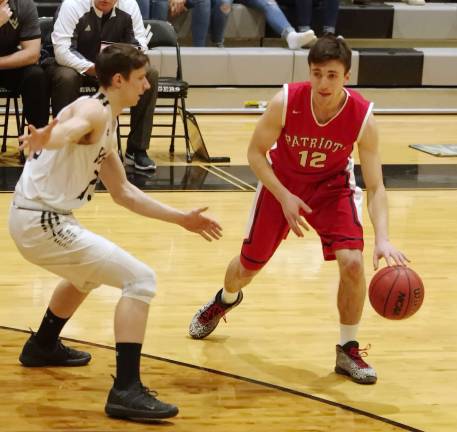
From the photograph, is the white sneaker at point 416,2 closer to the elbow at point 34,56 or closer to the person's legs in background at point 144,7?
the person's legs in background at point 144,7

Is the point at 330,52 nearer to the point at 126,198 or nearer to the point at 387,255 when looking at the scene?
the point at 387,255

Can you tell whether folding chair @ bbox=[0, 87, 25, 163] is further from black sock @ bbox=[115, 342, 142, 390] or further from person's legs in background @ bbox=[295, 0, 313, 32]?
black sock @ bbox=[115, 342, 142, 390]

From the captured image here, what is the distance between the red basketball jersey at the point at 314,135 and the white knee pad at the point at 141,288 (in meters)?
1.00

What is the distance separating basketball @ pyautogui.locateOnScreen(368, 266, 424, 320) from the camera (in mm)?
4598

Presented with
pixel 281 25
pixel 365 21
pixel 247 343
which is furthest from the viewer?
pixel 365 21

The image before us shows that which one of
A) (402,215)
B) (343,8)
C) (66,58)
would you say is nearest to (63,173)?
(402,215)

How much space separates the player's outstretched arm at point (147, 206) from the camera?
4.55m

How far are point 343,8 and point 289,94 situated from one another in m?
8.23

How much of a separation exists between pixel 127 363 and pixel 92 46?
5.23 m

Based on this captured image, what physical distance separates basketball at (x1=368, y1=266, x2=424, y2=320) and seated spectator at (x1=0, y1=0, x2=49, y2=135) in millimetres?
5007

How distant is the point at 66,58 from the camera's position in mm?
8898

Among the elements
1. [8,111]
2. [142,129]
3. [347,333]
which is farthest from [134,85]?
[8,111]

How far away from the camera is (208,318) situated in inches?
211

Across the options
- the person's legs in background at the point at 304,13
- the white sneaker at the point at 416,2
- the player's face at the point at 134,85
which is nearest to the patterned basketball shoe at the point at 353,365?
the player's face at the point at 134,85
